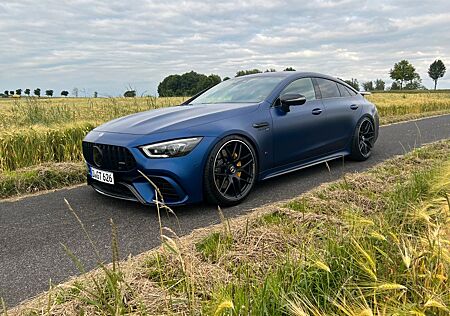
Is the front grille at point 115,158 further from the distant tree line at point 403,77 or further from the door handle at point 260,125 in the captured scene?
the distant tree line at point 403,77

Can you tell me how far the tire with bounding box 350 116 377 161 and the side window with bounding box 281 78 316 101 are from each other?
110cm

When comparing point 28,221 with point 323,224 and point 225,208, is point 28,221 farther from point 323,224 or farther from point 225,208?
point 323,224

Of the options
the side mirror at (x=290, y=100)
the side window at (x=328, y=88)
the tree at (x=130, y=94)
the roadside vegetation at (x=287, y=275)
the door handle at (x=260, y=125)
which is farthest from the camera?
the tree at (x=130, y=94)

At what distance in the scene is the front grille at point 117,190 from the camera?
3824 mm

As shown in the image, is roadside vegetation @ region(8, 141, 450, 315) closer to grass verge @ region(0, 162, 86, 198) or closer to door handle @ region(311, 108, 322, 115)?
door handle @ region(311, 108, 322, 115)

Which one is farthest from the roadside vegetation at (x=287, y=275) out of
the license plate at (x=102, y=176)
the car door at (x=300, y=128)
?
the car door at (x=300, y=128)

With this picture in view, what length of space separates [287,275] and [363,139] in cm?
458

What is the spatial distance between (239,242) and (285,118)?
2.24 m

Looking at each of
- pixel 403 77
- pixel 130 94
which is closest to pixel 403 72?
pixel 403 77

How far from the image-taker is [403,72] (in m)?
82.1

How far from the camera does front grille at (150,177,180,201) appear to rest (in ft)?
12.0

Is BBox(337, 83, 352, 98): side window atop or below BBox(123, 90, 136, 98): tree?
below

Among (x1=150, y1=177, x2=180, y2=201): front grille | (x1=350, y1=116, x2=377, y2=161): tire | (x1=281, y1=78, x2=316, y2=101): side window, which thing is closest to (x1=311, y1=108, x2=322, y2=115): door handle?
(x1=281, y1=78, x2=316, y2=101): side window

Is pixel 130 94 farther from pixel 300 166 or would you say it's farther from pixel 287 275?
pixel 287 275
